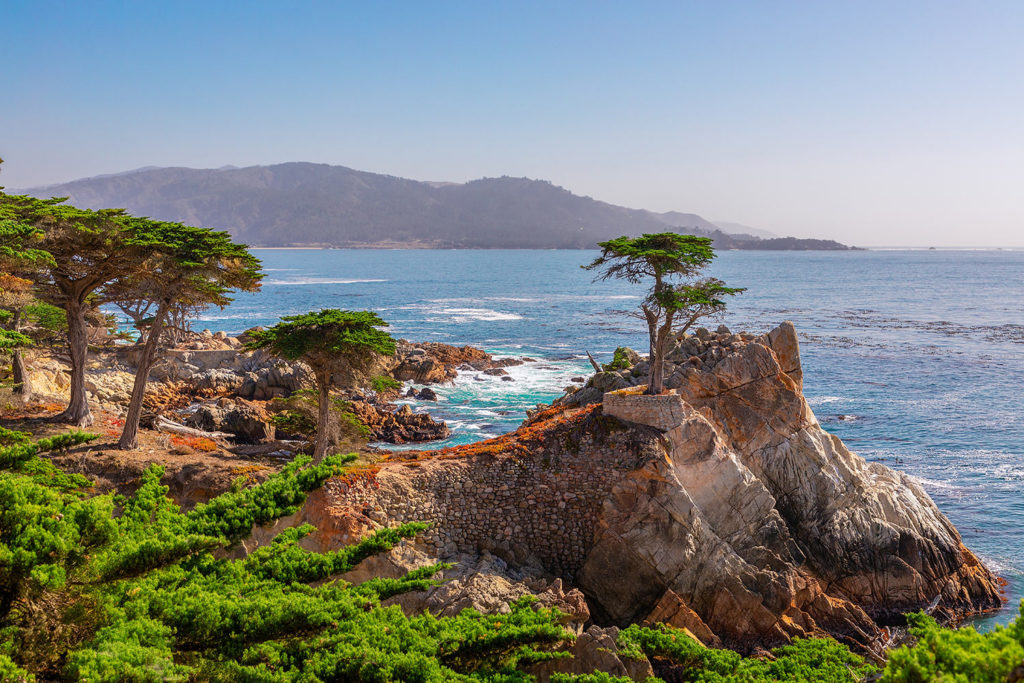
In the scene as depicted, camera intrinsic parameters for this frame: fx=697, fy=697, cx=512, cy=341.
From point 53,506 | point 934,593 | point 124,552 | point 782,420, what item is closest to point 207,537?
point 124,552

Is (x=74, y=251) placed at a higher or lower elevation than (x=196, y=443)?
higher

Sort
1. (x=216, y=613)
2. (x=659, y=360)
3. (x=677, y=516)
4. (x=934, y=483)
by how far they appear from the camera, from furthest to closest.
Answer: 1. (x=934, y=483)
2. (x=659, y=360)
3. (x=677, y=516)
4. (x=216, y=613)

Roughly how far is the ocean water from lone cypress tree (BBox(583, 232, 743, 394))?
457 inches

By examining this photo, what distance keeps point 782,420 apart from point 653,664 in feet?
32.2

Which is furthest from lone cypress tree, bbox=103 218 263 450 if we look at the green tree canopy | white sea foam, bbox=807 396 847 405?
white sea foam, bbox=807 396 847 405

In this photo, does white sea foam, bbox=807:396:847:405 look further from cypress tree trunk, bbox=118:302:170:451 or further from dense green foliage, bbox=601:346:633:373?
cypress tree trunk, bbox=118:302:170:451

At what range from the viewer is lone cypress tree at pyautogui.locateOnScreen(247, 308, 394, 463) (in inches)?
819

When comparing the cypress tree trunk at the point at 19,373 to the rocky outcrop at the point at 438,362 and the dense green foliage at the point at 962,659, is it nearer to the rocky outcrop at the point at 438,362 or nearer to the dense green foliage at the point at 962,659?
the rocky outcrop at the point at 438,362

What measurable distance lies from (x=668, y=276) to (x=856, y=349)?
1799 inches

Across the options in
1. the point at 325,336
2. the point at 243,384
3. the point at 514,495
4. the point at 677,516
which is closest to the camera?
the point at 677,516

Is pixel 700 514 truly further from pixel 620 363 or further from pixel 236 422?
pixel 236 422

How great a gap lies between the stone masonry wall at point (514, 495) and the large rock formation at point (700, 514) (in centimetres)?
4

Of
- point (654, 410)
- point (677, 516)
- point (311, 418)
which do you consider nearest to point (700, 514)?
point (677, 516)

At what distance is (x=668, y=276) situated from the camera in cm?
2191
